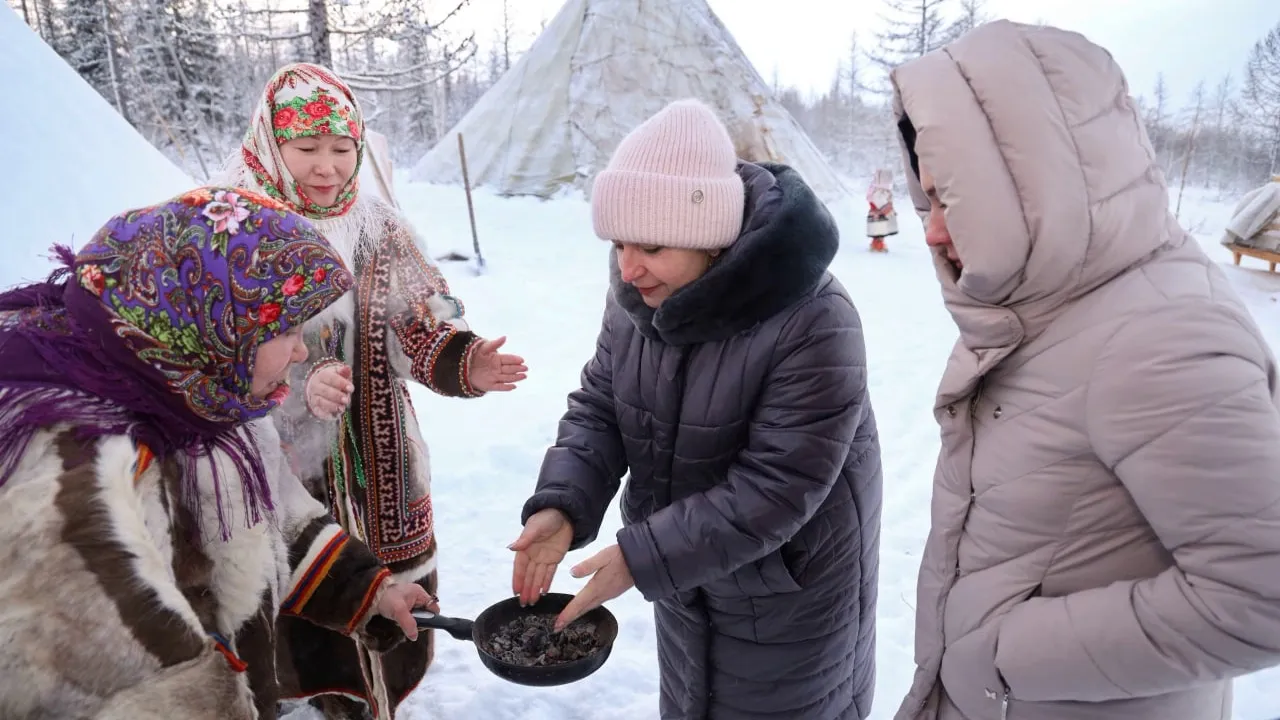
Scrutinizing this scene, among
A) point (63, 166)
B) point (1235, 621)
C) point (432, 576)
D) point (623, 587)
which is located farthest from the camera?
point (63, 166)

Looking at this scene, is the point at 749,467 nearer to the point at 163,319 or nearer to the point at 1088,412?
the point at 1088,412

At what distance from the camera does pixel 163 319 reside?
128cm

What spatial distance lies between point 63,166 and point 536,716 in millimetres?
3475

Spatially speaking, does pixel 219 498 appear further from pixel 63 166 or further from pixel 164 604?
Result: pixel 63 166

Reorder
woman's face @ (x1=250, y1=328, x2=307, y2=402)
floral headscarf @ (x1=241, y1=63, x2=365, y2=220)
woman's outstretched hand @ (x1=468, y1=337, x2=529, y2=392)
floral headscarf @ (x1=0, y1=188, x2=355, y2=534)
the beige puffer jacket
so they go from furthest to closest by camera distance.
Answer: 1. woman's outstretched hand @ (x1=468, y1=337, x2=529, y2=392)
2. floral headscarf @ (x1=241, y1=63, x2=365, y2=220)
3. woman's face @ (x1=250, y1=328, x2=307, y2=402)
4. floral headscarf @ (x1=0, y1=188, x2=355, y2=534)
5. the beige puffer jacket

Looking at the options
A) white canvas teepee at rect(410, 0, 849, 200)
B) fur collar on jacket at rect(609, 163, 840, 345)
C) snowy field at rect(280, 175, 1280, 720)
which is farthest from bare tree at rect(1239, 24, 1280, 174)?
fur collar on jacket at rect(609, 163, 840, 345)

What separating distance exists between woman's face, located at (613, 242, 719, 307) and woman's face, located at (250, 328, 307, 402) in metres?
0.76

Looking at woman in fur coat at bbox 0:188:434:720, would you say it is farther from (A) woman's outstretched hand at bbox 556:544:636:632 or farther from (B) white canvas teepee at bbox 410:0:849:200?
(B) white canvas teepee at bbox 410:0:849:200

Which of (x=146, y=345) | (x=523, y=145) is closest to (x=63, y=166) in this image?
(x=146, y=345)

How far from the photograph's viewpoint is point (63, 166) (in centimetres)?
369

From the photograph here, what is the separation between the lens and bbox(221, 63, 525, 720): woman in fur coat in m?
2.35

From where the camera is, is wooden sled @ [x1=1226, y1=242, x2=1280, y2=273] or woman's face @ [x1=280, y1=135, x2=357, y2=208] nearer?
woman's face @ [x1=280, y1=135, x2=357, y2=208]

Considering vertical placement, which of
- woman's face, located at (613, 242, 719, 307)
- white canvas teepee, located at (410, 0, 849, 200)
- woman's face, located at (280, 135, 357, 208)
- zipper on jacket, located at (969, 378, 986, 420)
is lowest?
white canvas teepee, located at (410, 0, 849, 200)

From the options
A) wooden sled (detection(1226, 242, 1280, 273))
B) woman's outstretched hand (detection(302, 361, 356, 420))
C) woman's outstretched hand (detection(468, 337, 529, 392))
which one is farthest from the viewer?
wooden sled (detection(1226, 242, 1280, 273))
